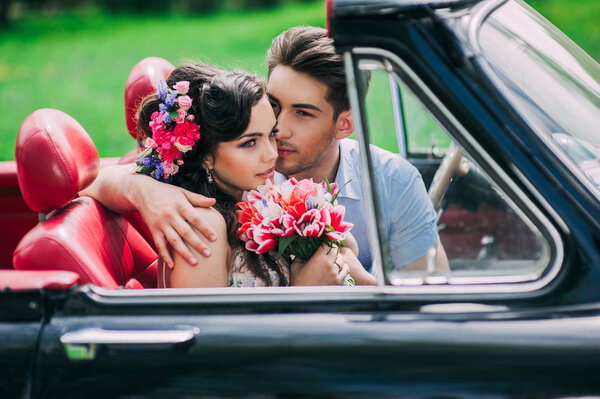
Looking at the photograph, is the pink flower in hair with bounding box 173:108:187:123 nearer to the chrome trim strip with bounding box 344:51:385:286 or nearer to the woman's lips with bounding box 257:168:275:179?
the woman's lips with bounding box 257:168:275:179

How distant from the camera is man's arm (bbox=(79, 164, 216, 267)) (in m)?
2.22

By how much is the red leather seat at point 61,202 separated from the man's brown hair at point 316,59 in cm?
88

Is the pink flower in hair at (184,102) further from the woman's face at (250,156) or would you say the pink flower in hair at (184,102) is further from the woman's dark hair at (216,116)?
the woman's face at (250,156)

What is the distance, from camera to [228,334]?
175 cm

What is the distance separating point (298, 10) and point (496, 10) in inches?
644

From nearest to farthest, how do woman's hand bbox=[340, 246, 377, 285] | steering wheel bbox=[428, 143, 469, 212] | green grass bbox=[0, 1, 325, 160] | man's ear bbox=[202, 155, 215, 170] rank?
steering wheel bbox=[428, 143, 469, 212] → woman's hand bbox=[340, 246, 377, 285] → man's ear bbox=[202, 155, 215, 170] → green grass bbox=[0, 1, 325, 160]

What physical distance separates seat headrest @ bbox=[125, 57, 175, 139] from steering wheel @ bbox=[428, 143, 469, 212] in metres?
1.34

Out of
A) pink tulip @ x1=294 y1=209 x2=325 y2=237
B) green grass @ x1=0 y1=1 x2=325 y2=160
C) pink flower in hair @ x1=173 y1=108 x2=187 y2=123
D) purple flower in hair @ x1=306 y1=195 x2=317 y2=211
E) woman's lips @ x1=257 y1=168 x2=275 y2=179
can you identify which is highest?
pink flower in hair @ x1=173 y1=108 x2=187 y2=123

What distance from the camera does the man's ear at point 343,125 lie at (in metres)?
2.86

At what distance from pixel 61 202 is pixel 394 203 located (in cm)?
106

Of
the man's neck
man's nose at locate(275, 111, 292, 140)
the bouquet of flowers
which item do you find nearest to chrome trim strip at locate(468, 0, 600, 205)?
the bouquet of flowers

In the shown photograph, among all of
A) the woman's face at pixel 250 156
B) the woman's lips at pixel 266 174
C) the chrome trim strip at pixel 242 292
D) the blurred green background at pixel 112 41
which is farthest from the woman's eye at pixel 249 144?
the blurred green background at pixel 112 41

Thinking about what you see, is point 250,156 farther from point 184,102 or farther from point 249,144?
point 184,102

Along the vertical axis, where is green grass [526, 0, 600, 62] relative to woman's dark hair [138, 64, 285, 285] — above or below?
below
